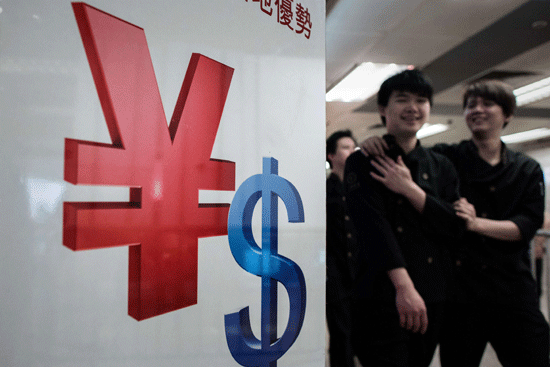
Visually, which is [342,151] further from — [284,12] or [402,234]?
[284,12]

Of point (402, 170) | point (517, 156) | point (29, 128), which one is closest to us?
point (29, 128)

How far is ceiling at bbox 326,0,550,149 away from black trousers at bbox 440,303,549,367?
110cm

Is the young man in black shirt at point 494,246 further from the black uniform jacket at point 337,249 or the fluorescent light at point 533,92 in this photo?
the fluorescent light at point 533,92

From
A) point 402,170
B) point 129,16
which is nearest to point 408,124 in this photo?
point 402,170

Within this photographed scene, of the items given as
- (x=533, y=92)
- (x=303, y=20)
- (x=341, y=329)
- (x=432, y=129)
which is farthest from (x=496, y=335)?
(x=432, y=129)

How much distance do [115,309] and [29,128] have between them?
1.10 feet

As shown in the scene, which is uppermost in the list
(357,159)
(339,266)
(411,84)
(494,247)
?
(411,84)

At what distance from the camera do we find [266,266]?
79 cm

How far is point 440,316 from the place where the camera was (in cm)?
129

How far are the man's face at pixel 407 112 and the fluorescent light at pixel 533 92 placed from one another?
3763 mm

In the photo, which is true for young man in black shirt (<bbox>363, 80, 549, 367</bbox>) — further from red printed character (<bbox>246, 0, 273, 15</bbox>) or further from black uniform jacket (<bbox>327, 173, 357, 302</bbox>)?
red printed character (<bbox>246, 0, 273, 15</bbox>)

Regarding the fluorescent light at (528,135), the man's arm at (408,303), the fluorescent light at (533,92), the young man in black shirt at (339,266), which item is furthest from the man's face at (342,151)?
the fluorescent light at (528,135)

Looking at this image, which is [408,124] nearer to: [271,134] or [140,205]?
[271,134]

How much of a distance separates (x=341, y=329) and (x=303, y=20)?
1.47 meters
